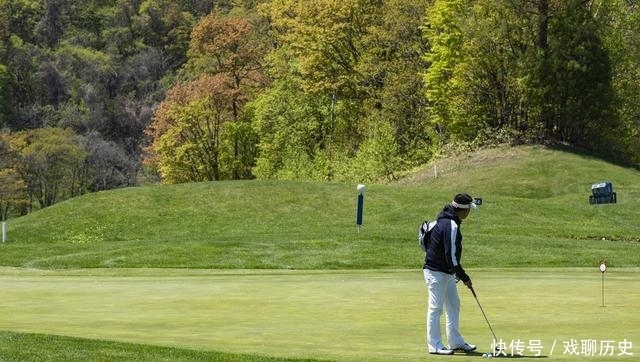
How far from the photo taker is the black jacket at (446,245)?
49.5 feet

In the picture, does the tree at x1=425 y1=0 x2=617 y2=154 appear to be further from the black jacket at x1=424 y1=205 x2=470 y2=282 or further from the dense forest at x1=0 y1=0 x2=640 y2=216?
the black jacket at x1=424 y1=205 x2=470 y2=282

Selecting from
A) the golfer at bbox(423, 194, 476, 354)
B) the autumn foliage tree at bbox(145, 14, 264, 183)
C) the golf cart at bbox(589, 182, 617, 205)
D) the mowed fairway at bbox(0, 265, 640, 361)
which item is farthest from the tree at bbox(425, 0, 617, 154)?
the golfer at bbox(423, 194, 476, 354)

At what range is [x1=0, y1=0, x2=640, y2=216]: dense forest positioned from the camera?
237 ft

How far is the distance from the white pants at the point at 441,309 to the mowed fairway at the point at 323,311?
1.10 ft

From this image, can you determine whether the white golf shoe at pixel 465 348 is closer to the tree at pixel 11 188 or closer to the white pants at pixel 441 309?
the white pants at pixel 441 309

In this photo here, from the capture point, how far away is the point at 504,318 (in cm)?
1805

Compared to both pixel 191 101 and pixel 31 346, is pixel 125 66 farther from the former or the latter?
pixel 31 346

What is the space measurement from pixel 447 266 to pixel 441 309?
2.05ft

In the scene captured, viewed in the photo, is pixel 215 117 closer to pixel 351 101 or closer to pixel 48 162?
pixel 351 101

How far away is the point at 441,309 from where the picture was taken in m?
15.2

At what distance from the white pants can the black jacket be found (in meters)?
Answer: 0.14

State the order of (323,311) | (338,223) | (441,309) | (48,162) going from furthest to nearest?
(48,162)
(338,223)
(323,311)
(441,309)

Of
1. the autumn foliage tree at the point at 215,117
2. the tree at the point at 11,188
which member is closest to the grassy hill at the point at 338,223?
the autumn foliage tree at the point at 215,117

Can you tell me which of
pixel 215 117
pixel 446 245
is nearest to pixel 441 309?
pixel 446 245
